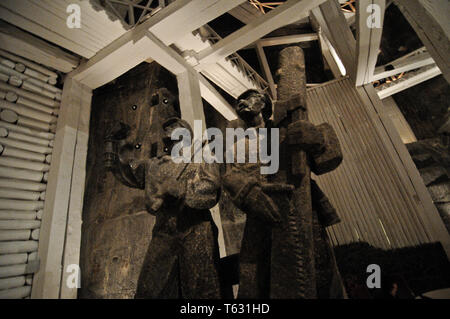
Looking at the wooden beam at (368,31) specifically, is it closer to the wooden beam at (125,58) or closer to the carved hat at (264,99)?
the carved hat at (264,99)

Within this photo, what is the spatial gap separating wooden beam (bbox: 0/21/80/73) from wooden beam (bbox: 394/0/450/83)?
4.98m

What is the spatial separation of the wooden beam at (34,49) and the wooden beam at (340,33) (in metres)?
4.79

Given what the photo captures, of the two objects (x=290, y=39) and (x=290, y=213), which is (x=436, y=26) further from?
(x=290, y=39)

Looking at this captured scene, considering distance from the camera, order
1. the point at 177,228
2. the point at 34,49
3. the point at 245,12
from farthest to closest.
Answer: the point at 245,12
the point at 34,49
the point at 177,228

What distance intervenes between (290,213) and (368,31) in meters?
3.37

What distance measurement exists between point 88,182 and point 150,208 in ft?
9.00

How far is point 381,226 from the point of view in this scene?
12.2ft

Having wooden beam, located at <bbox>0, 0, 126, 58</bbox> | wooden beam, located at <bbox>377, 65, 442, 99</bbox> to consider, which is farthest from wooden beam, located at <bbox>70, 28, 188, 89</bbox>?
wooden beam, located at <bbox>377, 65, 442, 99</bbox>

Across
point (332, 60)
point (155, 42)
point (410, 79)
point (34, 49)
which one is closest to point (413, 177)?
point (332, 60)

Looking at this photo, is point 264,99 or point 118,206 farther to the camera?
point 118,206

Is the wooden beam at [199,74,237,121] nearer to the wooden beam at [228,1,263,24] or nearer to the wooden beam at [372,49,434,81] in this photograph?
the wooden beam at [228,1,263,24]

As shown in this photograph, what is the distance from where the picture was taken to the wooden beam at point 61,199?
312 cm

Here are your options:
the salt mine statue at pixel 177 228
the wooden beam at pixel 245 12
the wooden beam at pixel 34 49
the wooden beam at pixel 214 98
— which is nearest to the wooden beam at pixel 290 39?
the wooden beam at pixel 245 12

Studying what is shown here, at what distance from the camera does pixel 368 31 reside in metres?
3.58
